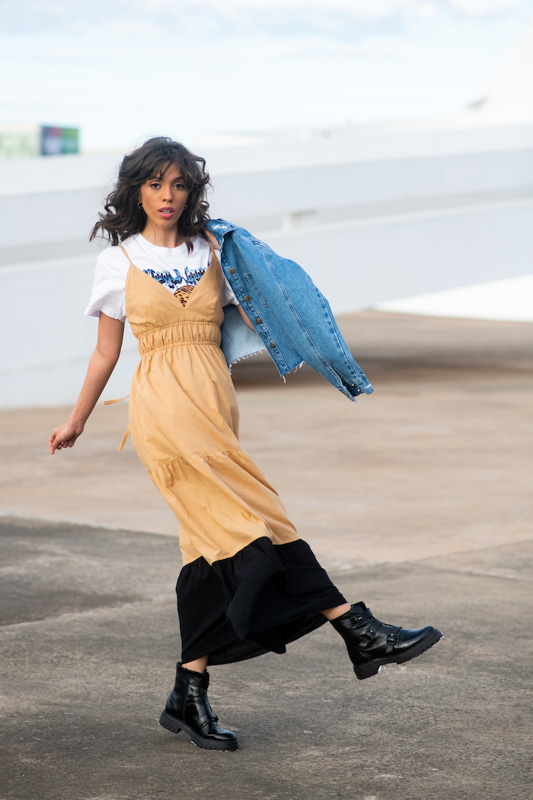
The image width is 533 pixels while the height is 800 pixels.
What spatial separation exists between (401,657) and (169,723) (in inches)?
26.7

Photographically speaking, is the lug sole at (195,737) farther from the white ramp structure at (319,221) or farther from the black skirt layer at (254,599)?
the white ramp structure at (319,221)

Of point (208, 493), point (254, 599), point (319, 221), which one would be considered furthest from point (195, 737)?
point (319, 221)

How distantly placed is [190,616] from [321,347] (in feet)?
2.80

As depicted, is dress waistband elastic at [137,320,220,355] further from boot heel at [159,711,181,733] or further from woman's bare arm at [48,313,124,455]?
boot heel at [159,711,181,733]

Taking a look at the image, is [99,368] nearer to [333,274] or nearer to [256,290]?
[256,290]

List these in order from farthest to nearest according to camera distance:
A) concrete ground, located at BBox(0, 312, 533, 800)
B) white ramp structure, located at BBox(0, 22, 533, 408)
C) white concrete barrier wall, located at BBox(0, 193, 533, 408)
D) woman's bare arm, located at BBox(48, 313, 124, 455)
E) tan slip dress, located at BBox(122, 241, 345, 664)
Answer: white ramp structure, located at BBox(0, 22, 533, 408) → white concrete barrier wall, located at BBox(0, 193, 533, 408) → woman's bare arm, located at BBox(48, 313, 124, 455) → tan slip dress, located at BBox(122, 241, 345, 664) → concrete ground, located at BBox(0, 312, 533, 800)

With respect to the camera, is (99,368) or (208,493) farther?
(99,368)

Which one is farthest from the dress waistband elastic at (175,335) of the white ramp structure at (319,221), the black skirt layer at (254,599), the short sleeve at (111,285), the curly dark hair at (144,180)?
the white ramp structure at (319,221)

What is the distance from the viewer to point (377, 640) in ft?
12.3

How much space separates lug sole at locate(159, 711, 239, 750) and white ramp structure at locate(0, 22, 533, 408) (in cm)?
776

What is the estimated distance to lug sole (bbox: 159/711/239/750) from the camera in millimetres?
3682

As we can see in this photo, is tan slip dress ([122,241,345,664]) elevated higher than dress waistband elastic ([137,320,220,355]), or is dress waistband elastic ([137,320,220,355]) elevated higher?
dress waistband elastic ([137,320,220,355])

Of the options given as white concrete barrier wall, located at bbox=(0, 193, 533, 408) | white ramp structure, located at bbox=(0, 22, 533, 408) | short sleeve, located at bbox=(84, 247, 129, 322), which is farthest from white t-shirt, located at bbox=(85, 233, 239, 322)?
white concrete barrier wall, located at bbox=(0, 193, 533, 408)

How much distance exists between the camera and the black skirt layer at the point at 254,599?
3.60 meters
